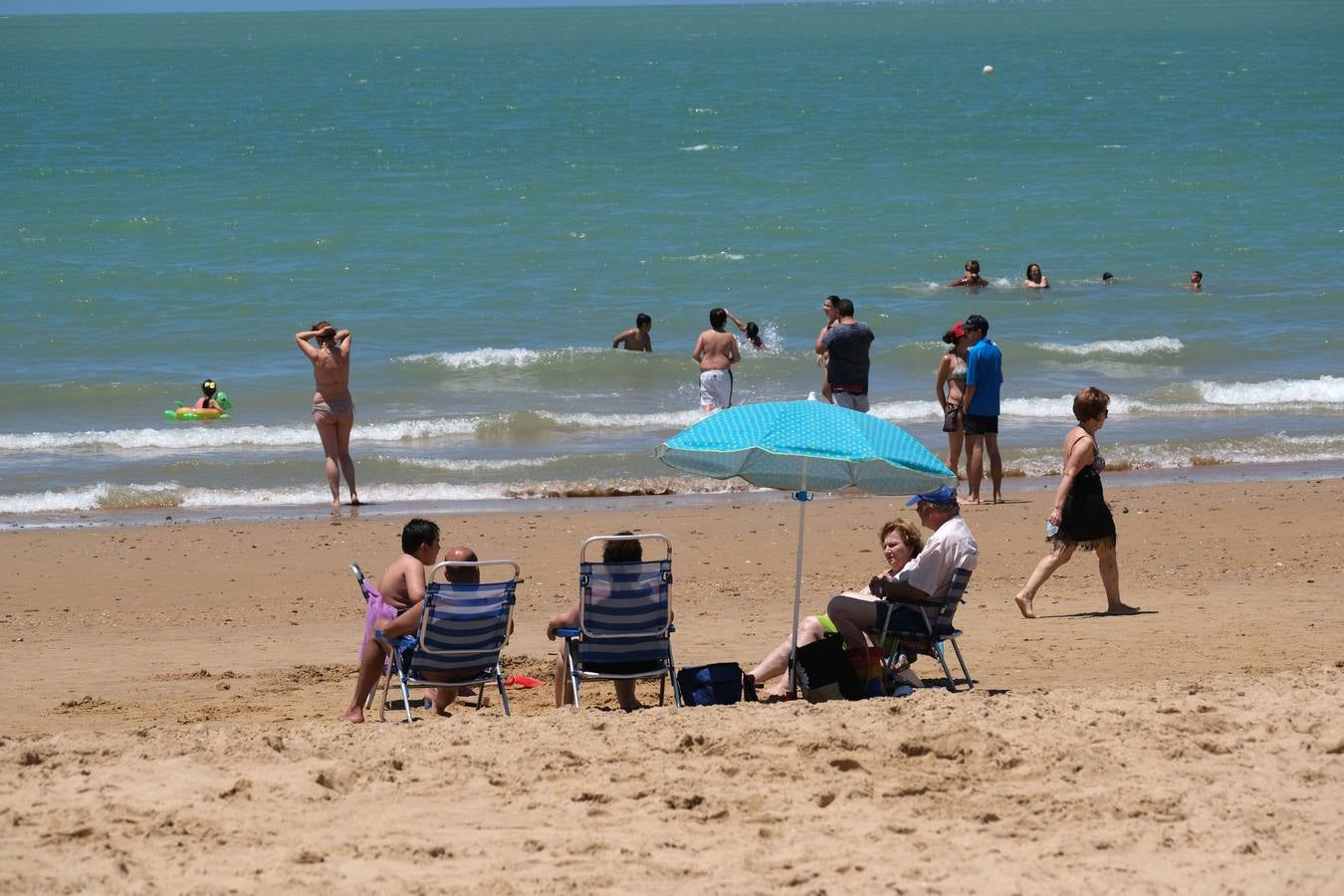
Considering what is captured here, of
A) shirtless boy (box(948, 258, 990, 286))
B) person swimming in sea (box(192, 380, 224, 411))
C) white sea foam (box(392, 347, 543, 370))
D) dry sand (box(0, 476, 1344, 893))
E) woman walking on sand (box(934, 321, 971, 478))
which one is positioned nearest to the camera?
dry sand (box(0, 476, 1344, 893))

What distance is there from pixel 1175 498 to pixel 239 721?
7.77 meters

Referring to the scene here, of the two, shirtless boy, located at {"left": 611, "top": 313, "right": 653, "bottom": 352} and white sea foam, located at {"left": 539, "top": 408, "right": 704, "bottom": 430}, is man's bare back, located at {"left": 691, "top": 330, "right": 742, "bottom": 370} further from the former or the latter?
shirtless boy, located at {"left": 611, "top": 313, "right": 653, "bottom": 352}

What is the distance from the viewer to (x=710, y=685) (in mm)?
6750

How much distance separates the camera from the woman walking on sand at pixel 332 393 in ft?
39.3

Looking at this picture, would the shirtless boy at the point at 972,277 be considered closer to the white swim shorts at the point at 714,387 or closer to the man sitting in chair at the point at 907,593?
→ the white swim shorts at the point at 714,387

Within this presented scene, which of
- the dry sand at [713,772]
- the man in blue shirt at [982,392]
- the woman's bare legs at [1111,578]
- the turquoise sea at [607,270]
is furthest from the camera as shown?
the turquoise sea at [607,270]

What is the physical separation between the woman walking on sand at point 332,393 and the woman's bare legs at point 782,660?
5.93m

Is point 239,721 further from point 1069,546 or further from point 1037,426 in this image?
point 1037,426

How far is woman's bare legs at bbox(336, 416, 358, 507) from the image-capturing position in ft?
40.2

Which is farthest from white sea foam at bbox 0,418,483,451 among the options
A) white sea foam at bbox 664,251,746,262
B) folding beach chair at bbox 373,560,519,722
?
white sea foam at bbox 664,251,746,262

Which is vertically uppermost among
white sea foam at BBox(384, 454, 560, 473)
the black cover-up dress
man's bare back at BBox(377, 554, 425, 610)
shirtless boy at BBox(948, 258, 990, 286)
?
shirtless boy at BBox(948, 258, 990, 286)

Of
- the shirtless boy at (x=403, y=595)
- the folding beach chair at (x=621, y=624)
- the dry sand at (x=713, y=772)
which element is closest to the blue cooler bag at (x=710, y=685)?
the folding beach chair at (x=621, y=624)

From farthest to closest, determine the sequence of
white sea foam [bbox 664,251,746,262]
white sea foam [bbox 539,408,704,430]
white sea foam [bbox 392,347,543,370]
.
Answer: white sea foam [bbox 664,251,746,262] → white sea foam [bbox 392,347,543,370] → white sea foam [bbox 539,408,704,430]

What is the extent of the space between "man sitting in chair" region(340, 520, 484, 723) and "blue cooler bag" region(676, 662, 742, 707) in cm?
103
